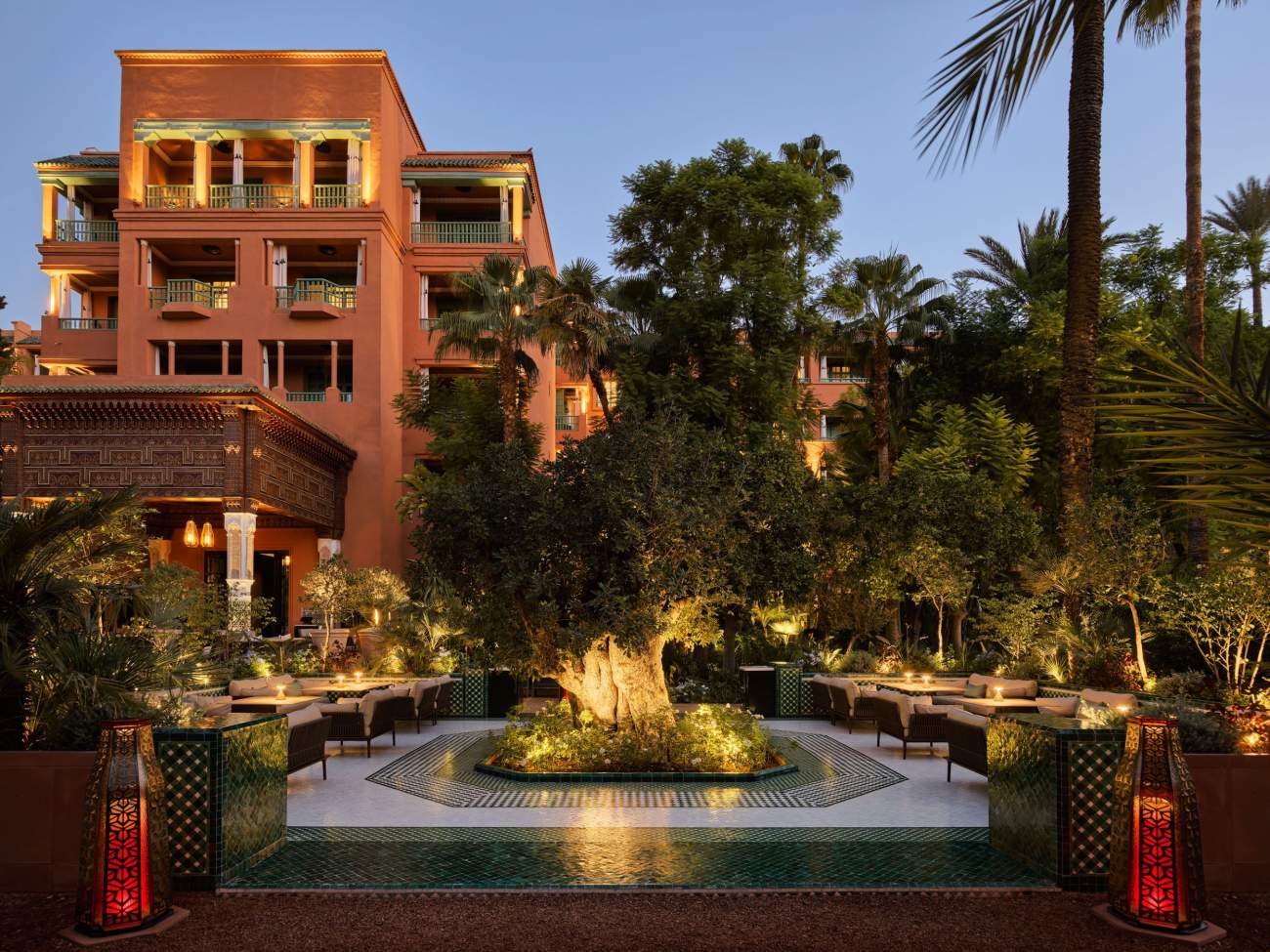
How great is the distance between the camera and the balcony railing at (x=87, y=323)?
A: 29.3m

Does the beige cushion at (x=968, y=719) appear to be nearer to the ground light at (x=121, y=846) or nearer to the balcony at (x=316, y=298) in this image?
the ground light at (x=121, y=846)

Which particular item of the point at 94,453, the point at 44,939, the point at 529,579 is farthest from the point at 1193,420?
the point at 94,453

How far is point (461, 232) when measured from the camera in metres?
30.3

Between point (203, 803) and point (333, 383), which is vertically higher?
point (333, 383)

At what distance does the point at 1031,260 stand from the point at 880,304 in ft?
23.9

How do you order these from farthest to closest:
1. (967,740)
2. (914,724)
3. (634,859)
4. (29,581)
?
(914,724) < (967,740) < (634,859) < (29,581)

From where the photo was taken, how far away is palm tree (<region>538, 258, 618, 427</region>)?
69.6 ft

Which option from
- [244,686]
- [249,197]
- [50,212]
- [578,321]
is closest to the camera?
[244,686]

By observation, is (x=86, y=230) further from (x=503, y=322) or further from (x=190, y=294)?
(x=503, y=322)

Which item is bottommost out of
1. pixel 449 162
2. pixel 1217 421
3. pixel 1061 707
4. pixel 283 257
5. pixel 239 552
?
pixel 1061 707

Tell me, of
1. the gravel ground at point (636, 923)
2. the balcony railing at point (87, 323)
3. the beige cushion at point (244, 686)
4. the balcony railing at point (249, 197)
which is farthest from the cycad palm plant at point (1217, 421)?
the balcony railing at point (87, 323)

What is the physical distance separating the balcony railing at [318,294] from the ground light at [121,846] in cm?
2289

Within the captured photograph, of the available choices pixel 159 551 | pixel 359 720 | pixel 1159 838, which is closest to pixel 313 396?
pixel 159 551

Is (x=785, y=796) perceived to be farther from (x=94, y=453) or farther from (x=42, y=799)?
(x=94, y=453)
